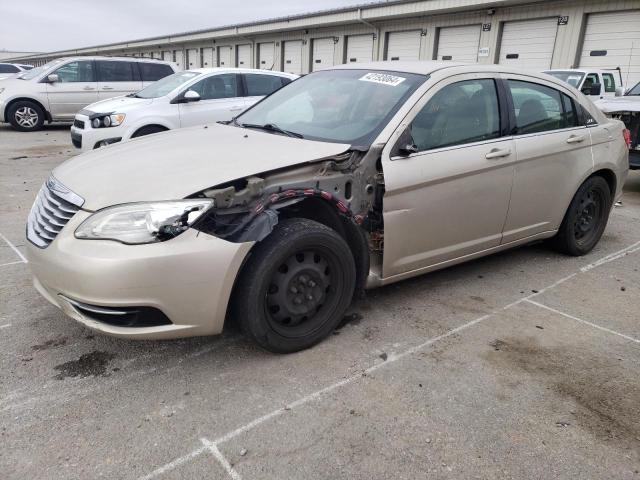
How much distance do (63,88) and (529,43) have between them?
13.6 meters

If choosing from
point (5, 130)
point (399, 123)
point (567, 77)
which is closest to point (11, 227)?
point (399, 123)

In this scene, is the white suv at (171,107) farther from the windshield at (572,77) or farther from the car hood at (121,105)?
the windshield at (572,77)

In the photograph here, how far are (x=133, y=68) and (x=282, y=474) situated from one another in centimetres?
1312

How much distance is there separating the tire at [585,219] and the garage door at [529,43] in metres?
12.4

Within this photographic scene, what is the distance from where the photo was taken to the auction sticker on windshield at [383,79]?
357cm

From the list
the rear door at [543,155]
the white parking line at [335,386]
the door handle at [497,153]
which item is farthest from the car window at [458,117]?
the white parking line at [335,386]

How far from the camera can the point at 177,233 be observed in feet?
8.19

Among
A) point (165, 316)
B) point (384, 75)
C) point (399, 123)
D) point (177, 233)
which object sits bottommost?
point (165, 316)

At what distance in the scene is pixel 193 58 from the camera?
3753 centimetres

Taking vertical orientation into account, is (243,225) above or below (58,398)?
above

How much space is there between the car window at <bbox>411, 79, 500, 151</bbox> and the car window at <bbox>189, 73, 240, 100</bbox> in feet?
19.7

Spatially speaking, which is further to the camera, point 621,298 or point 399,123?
point 621,298

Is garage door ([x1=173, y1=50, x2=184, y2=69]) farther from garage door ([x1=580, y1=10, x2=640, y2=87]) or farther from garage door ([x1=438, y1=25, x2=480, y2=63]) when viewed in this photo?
garage door ([x1=580, y1=10, x2=640, y2=87])

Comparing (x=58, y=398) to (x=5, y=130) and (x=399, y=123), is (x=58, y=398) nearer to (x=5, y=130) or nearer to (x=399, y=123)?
(x=399, y=123)
